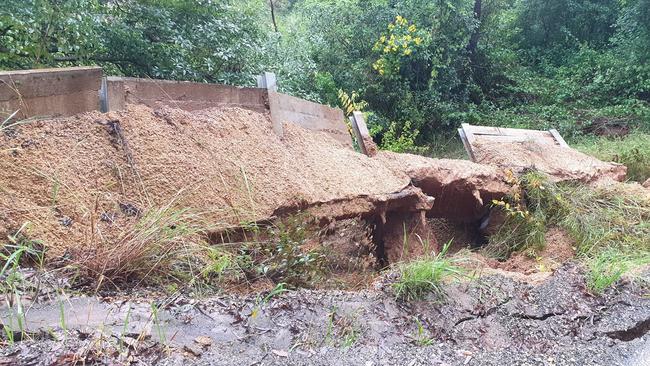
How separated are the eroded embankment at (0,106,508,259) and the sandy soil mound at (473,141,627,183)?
1.64 metres

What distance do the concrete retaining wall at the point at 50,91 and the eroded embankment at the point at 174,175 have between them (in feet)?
0.24

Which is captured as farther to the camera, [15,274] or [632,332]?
[632,332]

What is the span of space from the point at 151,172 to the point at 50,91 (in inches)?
28.0

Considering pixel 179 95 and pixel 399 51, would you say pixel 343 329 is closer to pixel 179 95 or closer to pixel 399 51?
pixel 179 95

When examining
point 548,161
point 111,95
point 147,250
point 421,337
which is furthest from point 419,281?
point 548,161

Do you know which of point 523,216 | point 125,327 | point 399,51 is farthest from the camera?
point 399,51

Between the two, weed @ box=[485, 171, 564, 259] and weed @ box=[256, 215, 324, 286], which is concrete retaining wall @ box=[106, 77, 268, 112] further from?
weed @ box=[485, 171, 564, 259]

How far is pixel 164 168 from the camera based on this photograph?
3336 mm

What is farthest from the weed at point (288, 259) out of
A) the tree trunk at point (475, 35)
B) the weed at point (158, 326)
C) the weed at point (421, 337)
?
the tree trunk at point (475, 35)

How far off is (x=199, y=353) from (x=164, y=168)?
58.6 inches

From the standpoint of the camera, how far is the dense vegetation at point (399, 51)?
6.20 meters

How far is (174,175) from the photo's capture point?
132 inches

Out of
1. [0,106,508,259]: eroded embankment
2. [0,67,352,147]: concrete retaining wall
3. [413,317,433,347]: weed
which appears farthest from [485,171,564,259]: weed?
[413,317,433,347]: weed

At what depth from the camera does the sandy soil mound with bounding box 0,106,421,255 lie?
8.89 ft
